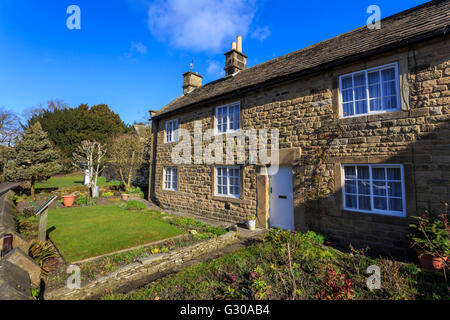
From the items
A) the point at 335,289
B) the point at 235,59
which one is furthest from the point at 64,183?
the point at 335,289

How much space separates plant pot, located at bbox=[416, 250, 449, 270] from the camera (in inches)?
189

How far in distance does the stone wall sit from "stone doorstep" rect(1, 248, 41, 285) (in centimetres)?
692

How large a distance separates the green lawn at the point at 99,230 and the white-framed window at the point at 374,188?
612 cm

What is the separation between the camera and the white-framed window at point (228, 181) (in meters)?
10.1

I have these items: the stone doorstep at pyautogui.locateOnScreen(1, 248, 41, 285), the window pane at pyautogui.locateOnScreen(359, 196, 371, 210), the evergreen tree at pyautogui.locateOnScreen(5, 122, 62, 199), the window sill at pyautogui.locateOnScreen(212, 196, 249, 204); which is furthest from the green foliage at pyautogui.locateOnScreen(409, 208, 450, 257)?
the evergreen tree at pyautogui.locateOnScreen(5, 122, 62, 199)

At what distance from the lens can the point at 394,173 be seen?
6.18 meters

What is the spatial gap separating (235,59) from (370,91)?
9.09m

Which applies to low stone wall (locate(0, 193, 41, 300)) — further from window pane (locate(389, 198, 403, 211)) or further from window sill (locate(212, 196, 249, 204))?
window pane (locate(389, 198, 403, 211))

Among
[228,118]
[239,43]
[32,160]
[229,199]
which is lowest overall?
[229,199]

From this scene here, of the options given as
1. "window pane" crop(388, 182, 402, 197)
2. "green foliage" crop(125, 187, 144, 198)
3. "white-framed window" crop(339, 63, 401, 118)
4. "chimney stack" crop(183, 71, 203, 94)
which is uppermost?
"chimney stack" crop(183, 71, 203, 94)

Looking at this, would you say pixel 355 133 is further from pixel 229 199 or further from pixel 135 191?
pixel 135 191

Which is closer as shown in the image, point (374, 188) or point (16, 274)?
point (16, 274)
